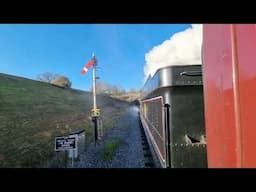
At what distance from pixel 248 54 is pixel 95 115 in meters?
5.01

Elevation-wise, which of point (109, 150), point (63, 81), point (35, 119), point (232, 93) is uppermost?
point (63, 81)

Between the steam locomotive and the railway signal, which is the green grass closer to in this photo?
the railway signal

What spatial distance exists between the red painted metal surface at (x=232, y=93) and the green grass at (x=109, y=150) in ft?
15.6

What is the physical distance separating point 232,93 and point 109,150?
19.1 ft

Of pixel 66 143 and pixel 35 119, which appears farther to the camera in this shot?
pixel 35 119

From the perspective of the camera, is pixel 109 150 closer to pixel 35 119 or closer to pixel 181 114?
pixel 35 119

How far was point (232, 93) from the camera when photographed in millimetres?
1220

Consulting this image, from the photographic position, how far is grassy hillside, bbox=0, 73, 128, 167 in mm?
5645

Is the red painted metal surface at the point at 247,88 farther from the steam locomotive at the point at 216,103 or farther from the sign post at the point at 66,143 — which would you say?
the sign post at the point at 66,143

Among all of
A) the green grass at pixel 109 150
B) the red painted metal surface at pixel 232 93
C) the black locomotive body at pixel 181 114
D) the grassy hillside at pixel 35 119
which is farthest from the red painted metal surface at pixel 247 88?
the green grass at pixel 109 150

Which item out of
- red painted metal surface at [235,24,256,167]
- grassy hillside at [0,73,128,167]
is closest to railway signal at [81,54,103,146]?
grassy hillside at [0,73,128,167]

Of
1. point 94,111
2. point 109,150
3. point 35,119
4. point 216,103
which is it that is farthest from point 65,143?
point 35,119

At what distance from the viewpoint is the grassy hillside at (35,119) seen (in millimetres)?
5645

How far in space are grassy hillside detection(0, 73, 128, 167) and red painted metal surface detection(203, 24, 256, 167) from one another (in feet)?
12.1
